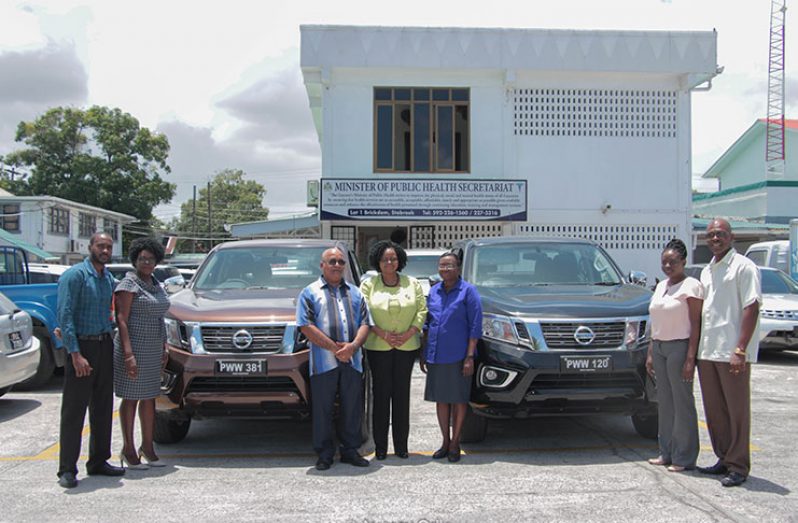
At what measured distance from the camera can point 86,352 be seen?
520 cm

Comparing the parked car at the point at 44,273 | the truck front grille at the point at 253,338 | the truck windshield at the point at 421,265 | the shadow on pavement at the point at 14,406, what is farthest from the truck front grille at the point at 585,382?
the parked car at the point at 44,273

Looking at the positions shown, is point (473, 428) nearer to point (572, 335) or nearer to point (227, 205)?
point (572, 335)

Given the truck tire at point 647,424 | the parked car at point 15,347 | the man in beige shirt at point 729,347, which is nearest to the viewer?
the man in beige shirt at point 729,347

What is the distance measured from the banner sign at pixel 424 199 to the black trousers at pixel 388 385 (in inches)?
483

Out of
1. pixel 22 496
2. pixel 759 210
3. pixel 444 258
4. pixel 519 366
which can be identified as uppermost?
pixel 759 210

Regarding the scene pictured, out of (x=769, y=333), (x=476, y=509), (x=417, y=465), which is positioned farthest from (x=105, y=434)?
(x=769, y=333)

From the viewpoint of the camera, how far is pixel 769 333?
37.4 ft

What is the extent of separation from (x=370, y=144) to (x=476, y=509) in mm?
14715

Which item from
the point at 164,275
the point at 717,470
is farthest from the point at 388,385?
the point at 164,275

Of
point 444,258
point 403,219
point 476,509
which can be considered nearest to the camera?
point 476,509

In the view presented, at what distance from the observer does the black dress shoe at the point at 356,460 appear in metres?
5.58

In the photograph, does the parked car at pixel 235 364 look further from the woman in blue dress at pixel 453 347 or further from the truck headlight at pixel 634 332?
the truck headlight at pixel 634 332

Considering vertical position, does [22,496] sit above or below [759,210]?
below

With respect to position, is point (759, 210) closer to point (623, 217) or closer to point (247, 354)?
point (623, 217)
